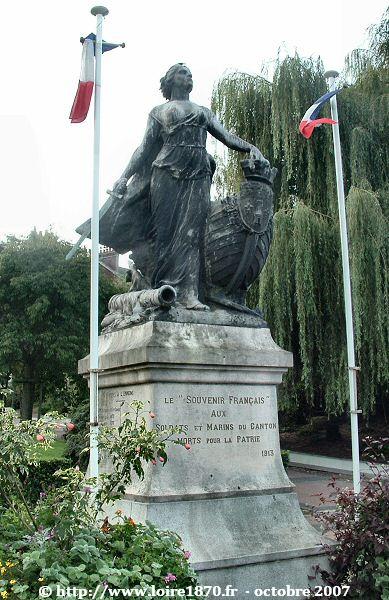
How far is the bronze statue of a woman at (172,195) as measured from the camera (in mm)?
6527

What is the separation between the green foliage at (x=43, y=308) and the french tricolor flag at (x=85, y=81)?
59.5 ft

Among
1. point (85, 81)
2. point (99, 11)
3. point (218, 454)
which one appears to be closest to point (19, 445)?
point (218, 454)

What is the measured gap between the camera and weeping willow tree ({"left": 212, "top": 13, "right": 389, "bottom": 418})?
13938mm

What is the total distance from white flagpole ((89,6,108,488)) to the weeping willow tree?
8.14 metres

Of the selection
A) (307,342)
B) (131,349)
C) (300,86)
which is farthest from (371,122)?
(131,349)

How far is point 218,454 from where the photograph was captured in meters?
5.93

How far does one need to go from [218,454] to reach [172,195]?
2.50 m

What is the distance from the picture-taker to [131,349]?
19.3 feet

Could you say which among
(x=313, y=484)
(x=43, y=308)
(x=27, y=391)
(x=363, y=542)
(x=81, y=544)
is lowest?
(x=313, y=484)

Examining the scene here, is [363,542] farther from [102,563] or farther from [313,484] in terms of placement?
[313,484]

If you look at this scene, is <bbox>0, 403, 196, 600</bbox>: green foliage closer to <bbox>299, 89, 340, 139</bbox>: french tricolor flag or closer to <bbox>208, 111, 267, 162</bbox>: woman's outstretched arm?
<bbox>208, 111, 267, 162</bbox>: woman's outstretched arm

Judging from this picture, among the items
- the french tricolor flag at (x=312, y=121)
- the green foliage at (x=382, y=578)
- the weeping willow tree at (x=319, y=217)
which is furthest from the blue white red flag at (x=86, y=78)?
the weeping willow tree at (x=319, y=217)

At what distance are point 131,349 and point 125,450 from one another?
1449 mm

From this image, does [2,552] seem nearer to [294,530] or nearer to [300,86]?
[294,530]
